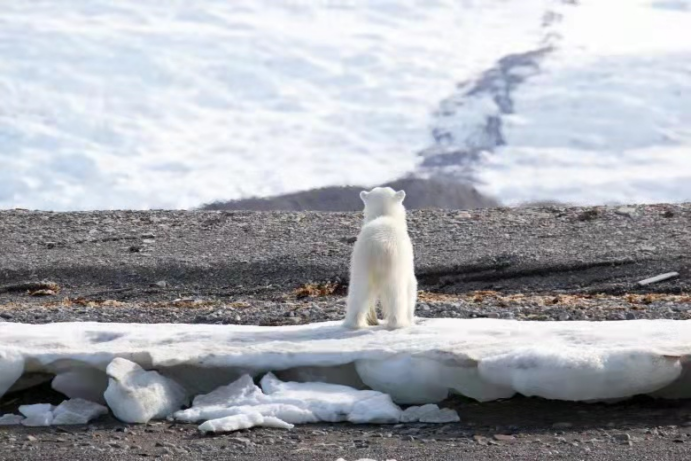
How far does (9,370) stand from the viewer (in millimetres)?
5988

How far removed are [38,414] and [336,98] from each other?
19403 millimetres

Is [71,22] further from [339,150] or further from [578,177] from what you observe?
[578,177]

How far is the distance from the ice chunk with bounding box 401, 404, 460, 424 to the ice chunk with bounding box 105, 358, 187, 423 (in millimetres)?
1106

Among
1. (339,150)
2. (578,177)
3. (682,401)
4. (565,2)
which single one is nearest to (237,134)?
(339,150)

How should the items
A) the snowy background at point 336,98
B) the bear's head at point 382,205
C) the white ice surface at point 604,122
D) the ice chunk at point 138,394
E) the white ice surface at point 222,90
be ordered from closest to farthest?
1. the ice chunk at point 138,394
2. the bear's head at point 382,205
3. the white ice surface at point 604,122
4. the snowy background at point 336,98
5. the white ice surface at point 222,90

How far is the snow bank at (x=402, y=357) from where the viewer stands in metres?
5.29

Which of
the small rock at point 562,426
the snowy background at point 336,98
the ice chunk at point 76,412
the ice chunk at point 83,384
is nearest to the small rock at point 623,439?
the small rock at point 562,426

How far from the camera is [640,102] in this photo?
21.8 meters

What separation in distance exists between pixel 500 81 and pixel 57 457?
1992 centimetres

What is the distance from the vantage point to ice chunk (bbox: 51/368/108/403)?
592cm

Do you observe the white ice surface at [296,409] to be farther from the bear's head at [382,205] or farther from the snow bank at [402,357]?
the bear's head at [382,205]

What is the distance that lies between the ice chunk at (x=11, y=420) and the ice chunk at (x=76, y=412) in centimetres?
17

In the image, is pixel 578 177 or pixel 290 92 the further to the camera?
pixel 290 92

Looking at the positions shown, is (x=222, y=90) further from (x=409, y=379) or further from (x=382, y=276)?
(x=409, y=379)
